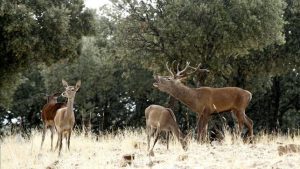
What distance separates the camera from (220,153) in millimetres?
9688

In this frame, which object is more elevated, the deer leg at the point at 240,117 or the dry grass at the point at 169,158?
the deer leg at the point at 240,117

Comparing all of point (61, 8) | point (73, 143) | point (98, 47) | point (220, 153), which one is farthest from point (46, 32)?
point (98, 47)

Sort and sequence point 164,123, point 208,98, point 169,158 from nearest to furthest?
point 169,158, point 164,123, point 208,98

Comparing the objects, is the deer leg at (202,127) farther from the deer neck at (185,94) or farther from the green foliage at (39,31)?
the green foliage at (39,31)

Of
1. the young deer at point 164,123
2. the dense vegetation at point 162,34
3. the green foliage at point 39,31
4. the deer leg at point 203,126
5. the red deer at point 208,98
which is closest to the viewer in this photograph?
the young deer at point 164,123

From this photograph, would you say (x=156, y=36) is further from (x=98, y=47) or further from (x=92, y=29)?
(x=98, y=47)

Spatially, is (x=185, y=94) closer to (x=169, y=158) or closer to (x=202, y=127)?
(x=202, y=127)

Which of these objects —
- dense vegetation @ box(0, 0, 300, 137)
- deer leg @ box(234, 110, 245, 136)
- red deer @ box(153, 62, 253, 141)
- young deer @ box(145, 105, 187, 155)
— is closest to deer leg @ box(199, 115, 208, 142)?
red deer @ box(153, 62, 253, 141)

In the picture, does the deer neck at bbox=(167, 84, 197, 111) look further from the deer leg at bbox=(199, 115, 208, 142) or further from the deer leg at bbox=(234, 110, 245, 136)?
the deer leg at bbox=(234, 110, 245, 136)

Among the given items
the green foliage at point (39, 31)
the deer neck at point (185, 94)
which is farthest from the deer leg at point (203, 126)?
the green foliage at point (39, 31)

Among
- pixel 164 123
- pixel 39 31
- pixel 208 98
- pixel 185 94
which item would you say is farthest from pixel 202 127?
pixel 39 31

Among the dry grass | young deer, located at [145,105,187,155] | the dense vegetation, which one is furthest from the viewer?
the dense vegetation

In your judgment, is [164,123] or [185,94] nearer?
[164,123]

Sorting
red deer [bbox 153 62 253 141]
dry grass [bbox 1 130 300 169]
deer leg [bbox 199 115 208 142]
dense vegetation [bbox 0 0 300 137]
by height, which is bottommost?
dry grass [bbox 1 130 300 169]
